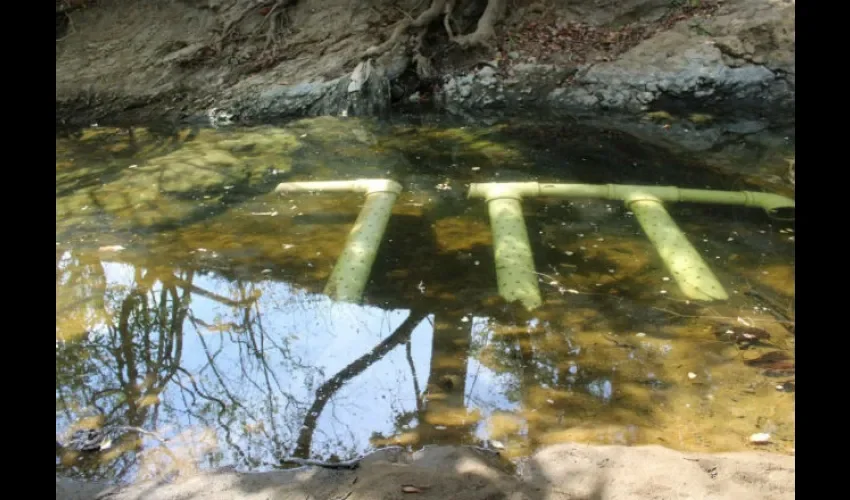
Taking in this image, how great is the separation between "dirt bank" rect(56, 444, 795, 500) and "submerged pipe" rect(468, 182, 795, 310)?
6.14 ft

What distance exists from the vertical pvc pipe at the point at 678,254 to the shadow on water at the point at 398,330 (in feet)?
0.46

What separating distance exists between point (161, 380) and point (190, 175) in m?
4.39

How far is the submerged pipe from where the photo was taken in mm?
5020

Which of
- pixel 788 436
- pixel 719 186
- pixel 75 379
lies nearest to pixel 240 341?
pixel 75 379

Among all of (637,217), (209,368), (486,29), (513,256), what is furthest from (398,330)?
(486,29)

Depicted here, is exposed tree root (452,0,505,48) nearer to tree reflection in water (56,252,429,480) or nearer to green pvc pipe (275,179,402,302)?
green pvc pipe (275,179,402,302)

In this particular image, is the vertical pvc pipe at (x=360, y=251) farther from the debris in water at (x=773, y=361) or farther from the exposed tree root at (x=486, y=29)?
the exposed tree root at (x=486, y=29)

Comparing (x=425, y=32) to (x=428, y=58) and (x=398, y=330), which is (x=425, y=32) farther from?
(x=398, y=330)

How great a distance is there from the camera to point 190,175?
27.0 ft

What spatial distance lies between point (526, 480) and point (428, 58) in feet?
32.4

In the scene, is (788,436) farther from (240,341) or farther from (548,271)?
(240,341)

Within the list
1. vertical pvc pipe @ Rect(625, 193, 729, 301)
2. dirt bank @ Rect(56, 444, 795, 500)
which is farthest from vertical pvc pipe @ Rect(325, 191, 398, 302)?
vertical pvc pipe @ Rect(625, 193, 729, 301)

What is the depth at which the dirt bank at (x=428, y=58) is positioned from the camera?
10562mm

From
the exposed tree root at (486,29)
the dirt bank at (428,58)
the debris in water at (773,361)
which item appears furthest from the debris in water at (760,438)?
the exposed tree root at (486,29)
